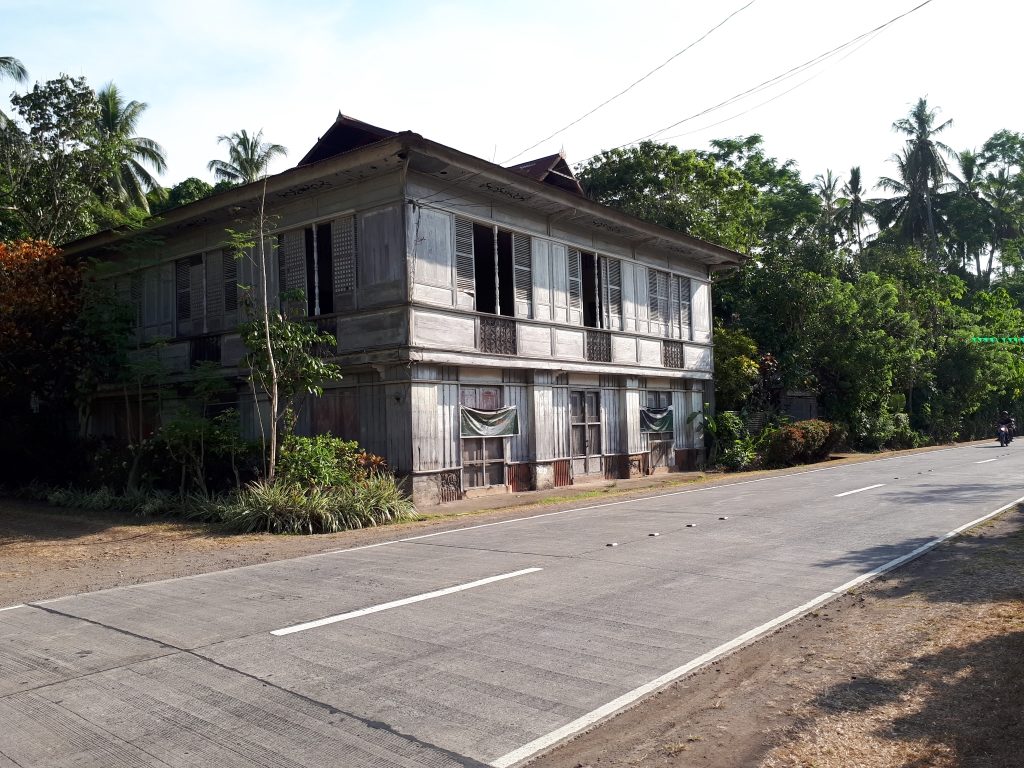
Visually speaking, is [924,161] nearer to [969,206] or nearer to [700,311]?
[969,206]

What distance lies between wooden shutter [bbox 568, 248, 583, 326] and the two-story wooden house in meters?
0.06

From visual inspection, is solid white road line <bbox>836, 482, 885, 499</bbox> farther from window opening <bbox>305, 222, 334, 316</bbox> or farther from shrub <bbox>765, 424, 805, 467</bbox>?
window opening <bbox>305, 222, 334, 316</bbox>

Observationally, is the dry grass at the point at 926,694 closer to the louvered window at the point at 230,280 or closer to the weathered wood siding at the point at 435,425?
the weathered wood siding at the point at 435,425

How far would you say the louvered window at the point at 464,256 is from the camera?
18141mm

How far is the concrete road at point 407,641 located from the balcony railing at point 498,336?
7194mm

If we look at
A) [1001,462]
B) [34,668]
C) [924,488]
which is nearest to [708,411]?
[1001,462]

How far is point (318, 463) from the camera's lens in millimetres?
15133

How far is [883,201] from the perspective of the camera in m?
56.3

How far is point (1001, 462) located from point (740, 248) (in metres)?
13.9

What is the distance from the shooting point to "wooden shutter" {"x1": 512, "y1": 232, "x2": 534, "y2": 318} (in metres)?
19.8

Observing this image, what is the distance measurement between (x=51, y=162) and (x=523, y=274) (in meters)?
13.1

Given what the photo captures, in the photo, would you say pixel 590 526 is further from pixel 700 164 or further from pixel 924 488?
pixel 700 164

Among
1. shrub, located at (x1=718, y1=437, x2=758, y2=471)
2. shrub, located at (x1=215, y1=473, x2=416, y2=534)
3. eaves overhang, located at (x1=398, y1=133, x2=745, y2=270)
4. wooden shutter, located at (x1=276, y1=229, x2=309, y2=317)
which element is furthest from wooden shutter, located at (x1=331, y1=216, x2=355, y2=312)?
shrub, located at (x1=718, y1=437, x2=758, y2=471)

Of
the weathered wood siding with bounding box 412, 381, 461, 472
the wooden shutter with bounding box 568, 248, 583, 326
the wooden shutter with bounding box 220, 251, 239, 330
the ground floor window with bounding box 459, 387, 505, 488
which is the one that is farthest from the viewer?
the wooden shutter with bounding box 568, 248, 583, 326
